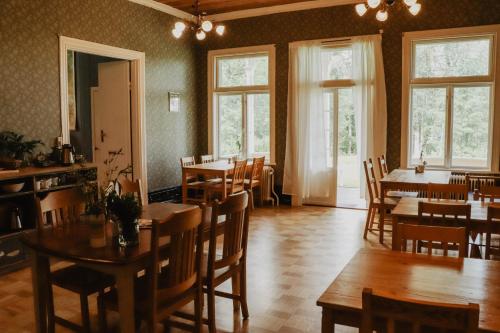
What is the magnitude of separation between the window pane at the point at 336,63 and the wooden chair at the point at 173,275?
5.30 meters

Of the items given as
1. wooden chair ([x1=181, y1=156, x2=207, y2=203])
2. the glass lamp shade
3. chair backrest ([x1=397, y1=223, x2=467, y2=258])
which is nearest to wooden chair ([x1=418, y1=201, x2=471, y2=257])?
chair backrest ([x1=397, y1=223, x2=467, y2=258])

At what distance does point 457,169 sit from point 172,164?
14.9 feet

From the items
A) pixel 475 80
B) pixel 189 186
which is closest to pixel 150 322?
pixel 189 186

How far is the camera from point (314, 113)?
732 centimetres

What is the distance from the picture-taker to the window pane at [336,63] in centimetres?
711

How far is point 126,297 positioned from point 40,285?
716 millimetres

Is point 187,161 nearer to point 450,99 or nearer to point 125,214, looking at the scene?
point 450,99

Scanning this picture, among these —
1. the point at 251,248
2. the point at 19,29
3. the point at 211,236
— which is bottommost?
the point at 251,248

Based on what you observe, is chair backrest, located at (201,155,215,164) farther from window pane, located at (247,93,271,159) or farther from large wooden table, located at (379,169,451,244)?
large wooden table, located at (379,169,451,244)

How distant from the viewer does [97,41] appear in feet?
19.5

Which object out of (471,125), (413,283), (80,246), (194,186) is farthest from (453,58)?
(80,246)

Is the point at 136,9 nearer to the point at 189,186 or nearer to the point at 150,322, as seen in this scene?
the point at 189,186

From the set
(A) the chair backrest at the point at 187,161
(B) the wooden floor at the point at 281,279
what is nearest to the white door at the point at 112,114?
(A) the chair backrest at the point at 187,161

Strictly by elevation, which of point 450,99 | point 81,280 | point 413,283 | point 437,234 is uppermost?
point 450,99
